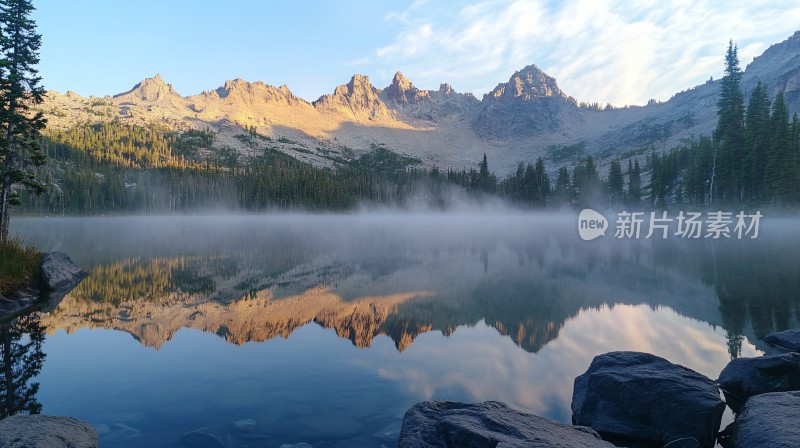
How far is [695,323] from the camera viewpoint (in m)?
19.0

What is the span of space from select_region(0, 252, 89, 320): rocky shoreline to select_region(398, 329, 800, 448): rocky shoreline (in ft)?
68.9

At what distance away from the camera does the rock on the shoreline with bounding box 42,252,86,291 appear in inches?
971

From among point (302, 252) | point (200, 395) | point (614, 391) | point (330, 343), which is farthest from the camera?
point (302, 252)

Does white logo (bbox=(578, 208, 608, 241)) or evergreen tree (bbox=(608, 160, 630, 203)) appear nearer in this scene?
white logo (bbox=(578, 208, 608, 241))

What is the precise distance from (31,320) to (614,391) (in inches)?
893

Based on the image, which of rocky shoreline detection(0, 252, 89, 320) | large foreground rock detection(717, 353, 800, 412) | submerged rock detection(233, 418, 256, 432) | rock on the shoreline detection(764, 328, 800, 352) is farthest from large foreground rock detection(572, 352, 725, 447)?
rocky shoreline detection(0, 252, 89, 320)

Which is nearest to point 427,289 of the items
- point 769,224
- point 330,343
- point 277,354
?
point 330,343

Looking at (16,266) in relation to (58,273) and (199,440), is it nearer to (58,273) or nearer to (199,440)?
(58,273)

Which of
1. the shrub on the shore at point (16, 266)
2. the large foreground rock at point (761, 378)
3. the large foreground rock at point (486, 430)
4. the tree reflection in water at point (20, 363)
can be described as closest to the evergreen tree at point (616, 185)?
the large foreground rock at point (761, 378)

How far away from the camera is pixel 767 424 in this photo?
816 cm

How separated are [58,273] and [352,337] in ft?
67.6

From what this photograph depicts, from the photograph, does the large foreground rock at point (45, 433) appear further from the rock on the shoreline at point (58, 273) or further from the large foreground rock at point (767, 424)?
the rock on the shoreline at point (58, 273)

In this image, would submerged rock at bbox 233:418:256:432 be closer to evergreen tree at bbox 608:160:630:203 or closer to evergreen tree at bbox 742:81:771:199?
evergreen tree at bbox 742:81:771:199

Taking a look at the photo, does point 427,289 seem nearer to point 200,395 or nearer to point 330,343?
point 330,343
